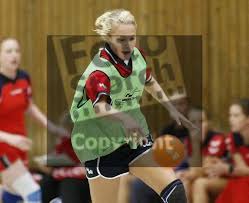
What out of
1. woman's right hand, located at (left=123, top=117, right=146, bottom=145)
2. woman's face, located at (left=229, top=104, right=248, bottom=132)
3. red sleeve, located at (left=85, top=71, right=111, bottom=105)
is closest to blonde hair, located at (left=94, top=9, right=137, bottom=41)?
red sleeve, located at (left=85, top=71, right=111, bottom=105)

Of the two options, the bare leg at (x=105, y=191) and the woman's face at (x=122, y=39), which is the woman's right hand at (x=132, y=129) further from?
the woman's face at (x=122, y=39)

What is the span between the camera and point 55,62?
29.2 feet

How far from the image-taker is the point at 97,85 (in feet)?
16.8

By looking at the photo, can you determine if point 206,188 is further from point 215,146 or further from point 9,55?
point 9,55

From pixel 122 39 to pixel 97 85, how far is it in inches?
14.3

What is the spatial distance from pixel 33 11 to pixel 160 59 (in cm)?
146

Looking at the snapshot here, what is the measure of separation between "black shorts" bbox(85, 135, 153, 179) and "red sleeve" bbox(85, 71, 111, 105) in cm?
41

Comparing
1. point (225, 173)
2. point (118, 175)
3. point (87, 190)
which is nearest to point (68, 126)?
point (87, 190)

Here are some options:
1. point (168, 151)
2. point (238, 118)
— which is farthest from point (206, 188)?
point (168, 151)

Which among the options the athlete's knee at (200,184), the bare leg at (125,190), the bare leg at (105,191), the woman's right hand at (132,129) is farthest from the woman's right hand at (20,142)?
the athlete's knee at (200,184)

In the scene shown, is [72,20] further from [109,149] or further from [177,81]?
[109,149]

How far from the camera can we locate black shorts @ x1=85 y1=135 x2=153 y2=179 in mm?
5270

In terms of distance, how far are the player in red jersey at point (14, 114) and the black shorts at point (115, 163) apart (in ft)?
3.52

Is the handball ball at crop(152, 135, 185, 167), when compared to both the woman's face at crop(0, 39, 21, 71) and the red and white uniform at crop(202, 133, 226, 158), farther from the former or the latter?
the woman's face at crop(0, 39, 21, 71)
